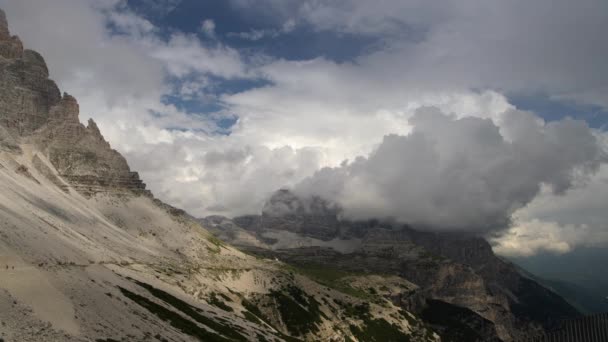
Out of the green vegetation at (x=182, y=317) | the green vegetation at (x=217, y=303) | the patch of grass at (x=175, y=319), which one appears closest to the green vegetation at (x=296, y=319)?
the green vegetation at (x=217, y=303)

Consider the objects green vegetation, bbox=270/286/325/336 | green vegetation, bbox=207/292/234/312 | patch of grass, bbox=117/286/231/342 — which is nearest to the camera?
patch of grass, bbox=117/286/231/342

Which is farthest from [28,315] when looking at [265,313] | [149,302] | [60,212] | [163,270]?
[60,212]

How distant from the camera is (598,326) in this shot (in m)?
67.1

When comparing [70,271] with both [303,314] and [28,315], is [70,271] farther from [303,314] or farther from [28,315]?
[303,314]

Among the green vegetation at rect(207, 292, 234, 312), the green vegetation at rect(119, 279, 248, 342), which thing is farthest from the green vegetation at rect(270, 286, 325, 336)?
the green vegetation at rect(119, 279, 248, 342)

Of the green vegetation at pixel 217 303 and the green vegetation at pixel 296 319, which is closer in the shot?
the green vegetation at pixel 217 303

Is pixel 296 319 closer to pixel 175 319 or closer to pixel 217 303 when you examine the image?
pixel 217 303

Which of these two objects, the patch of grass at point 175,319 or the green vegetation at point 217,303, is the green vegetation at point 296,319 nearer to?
the green vegetation at point 217,303

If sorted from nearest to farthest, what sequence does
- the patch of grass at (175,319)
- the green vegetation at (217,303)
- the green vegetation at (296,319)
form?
Result: the patch of grass at (175,319)
the green vegetation at (217,303)
the green vegetation at (296,319)

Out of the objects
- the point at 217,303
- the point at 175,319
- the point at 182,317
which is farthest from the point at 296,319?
the point at 175,319

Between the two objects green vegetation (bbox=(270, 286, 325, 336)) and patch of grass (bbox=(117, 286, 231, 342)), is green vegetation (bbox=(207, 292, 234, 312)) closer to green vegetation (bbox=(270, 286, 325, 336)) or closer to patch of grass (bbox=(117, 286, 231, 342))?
green vegetation (bbox=(270, 286, 325, 336))

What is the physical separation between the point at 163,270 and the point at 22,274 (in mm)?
94484

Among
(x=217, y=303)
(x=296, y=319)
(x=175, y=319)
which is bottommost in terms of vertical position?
(x=175, y=319)

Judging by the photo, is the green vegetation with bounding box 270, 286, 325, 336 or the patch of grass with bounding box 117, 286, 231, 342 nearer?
the patch of grass with bounding box 117, 286, 231, 342
